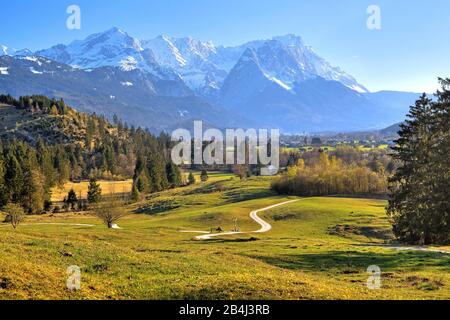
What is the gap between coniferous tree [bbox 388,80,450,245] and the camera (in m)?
57.4

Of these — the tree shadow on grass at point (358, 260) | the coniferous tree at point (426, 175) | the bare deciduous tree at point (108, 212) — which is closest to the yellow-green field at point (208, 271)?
the tree shadow on grass at point (358, 260)

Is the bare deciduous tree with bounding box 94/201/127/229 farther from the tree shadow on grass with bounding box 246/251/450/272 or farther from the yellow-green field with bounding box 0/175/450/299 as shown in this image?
the tree shadow on grass with bounding box 246/251/450/272

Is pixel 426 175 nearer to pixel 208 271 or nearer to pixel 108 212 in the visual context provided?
pixel 208 271

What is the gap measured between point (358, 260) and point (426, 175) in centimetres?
2318

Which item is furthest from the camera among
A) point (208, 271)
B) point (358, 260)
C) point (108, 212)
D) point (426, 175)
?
point (108, 212)

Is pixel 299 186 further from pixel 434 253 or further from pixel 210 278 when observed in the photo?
pixel 210 278

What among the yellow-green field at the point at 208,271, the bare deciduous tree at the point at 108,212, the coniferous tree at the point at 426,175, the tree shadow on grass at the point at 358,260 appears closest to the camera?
the yellow-green field at the point at 208,271

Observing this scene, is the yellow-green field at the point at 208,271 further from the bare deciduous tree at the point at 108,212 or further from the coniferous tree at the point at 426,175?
the bare deciduous tree at the point at 108,212

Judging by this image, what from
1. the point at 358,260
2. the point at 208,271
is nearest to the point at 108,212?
the point at 358,260

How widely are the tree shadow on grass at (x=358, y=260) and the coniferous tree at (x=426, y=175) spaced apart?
1030 centimetres

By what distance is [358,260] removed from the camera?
45.3 metres

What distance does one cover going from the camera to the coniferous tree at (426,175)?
5738 cm

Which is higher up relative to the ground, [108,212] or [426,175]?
[426,175]
